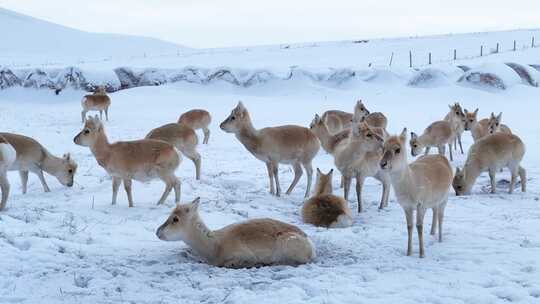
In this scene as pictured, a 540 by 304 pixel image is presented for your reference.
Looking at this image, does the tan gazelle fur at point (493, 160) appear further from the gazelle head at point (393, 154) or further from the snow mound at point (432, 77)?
the snow mound at point (432, 77)

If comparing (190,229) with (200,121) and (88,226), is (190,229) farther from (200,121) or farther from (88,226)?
(200,121)

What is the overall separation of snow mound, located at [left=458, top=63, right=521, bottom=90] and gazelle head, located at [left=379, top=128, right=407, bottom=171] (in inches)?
1020

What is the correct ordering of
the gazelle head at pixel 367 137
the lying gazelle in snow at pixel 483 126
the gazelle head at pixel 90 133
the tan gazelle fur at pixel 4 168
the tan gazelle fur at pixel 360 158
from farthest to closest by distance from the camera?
the lying gazelle in snow at pixel 483 126, the tan gazelle fur at pixel 360 158, the gazelle head at pixel 367 137, the gazelle head at pixel 90 133, the tan gazelle fur at pixel 4 168

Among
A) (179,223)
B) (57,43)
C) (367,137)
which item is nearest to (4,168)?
(179,223)

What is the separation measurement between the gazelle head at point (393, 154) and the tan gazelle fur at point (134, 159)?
4.38m

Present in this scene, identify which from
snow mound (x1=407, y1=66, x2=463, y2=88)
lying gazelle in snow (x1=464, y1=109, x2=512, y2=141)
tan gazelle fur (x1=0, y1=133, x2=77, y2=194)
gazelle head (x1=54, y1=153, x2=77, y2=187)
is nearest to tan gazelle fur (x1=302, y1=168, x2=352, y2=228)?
gazelle head (x1=54, y1=153, x2=77, y2=187)

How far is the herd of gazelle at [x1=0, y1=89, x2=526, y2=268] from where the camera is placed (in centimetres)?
730

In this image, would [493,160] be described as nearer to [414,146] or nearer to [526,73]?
[414,146]

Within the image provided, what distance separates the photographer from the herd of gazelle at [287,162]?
7297 mm

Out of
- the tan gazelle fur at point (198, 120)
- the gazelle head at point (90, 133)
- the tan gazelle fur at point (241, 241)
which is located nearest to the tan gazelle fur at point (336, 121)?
the tan gazelle fur at point (198, 120)

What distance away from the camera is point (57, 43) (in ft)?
251

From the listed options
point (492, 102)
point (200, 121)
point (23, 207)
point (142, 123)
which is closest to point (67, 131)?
point (142, 123)

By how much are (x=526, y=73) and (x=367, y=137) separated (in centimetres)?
2664

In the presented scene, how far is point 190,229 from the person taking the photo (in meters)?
7.46
